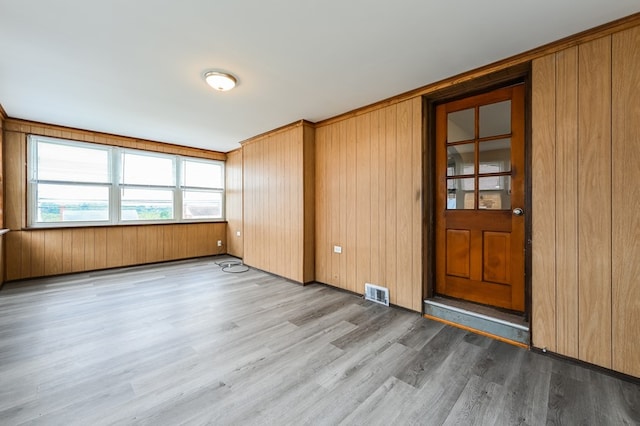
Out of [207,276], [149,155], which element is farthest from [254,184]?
[149,155]

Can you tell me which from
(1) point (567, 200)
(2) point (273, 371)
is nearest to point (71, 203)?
(2) point (273, 371)

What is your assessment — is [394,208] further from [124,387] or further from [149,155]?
[149,155]

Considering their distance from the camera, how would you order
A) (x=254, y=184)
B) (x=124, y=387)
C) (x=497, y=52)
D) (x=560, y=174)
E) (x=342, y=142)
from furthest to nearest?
(x=254, y=184) → (x=342, y=142) → (x=497, y=52) → (x=560, y=174) → (x=124, y=387)

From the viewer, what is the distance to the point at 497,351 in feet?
7.35

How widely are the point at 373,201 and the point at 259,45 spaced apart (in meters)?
2.13

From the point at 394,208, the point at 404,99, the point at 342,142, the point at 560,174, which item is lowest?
the point at 394,208

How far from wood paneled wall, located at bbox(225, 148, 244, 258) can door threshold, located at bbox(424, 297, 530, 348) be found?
4511 mm

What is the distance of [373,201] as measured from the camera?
3.44 meters

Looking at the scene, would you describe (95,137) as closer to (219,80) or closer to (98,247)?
(98,247)

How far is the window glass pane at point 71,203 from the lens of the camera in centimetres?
441

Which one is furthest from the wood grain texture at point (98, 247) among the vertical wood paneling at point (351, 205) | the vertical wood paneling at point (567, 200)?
the vertical wood paneling at point (567, 200)

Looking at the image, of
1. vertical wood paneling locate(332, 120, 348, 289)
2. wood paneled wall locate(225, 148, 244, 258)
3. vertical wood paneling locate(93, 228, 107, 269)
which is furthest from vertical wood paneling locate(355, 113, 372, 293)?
vertical wood paneling locate(93, 228, 107, 269)

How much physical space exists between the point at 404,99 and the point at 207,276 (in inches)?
161

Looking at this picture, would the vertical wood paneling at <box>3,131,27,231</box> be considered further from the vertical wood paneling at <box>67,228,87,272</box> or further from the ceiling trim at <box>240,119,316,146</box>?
the ceiling trim at <box>240,119,316,146</box>
